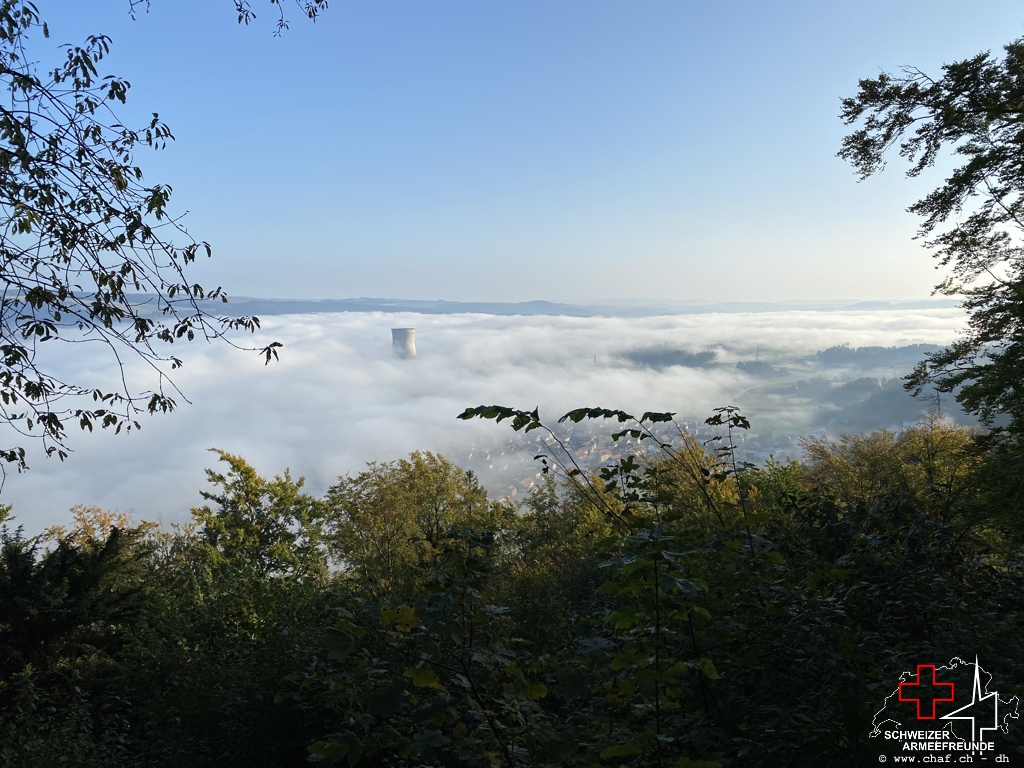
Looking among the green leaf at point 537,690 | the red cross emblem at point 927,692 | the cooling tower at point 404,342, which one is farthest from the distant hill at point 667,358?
the green leaf at point 537,690

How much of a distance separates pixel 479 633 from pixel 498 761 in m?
0.73

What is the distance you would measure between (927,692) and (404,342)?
191 m

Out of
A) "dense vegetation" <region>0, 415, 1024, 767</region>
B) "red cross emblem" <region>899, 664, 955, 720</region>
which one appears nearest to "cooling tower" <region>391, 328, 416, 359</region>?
"dense vegetation" <region>0, 415, 1024, 767</region>

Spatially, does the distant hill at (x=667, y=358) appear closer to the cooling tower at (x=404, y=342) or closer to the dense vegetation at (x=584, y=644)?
the cooling tower at (x=404, y=342)

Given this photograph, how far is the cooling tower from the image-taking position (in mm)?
183625

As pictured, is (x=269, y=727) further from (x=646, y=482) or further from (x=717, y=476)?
(x=717, y=476)

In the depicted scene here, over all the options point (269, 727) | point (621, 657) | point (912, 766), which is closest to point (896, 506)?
point (912, 766)

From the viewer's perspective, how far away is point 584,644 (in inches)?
76.2

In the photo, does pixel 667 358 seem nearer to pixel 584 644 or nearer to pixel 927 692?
pixel 927 692

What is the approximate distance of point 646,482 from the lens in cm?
320

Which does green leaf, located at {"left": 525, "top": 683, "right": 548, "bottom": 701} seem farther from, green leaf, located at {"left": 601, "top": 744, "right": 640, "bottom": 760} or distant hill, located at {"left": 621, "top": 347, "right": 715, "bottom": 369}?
distant hill, located at {"left": 621, "top": 347, "right": 715, "bottom": 369}

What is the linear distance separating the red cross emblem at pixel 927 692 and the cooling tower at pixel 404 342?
181 m

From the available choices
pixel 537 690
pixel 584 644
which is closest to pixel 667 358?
pixel 584 644

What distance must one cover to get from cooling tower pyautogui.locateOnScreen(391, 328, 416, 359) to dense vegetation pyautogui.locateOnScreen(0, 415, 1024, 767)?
174 metres
